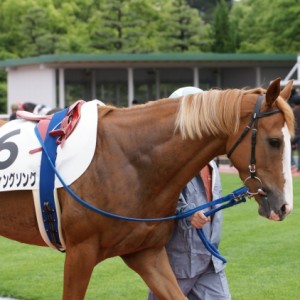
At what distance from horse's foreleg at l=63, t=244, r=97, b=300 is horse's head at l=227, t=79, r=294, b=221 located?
0.99 m

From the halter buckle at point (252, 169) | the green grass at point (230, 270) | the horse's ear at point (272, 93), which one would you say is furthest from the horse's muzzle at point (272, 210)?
the green grass at point (230, 270)

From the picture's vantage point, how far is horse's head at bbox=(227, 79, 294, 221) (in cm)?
405

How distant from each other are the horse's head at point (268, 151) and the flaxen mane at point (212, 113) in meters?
0.04

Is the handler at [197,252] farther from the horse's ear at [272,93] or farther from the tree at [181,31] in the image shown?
the tree at [181,31]

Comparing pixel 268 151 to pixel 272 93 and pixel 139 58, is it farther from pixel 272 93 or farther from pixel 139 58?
pixel 139 58

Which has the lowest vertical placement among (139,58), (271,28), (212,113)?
(139,58)

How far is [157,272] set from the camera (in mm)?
4559

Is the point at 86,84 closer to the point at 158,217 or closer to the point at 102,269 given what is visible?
the point at 102,269

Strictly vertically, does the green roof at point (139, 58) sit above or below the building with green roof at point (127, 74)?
above

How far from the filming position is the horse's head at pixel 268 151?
13.3 ft

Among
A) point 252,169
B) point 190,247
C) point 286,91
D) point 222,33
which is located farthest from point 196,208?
point 222,33

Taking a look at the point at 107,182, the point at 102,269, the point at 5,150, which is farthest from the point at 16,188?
the point at 102,269

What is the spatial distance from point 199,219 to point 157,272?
0.41 metres

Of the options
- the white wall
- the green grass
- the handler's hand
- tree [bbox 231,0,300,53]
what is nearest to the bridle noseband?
the handler's hand
